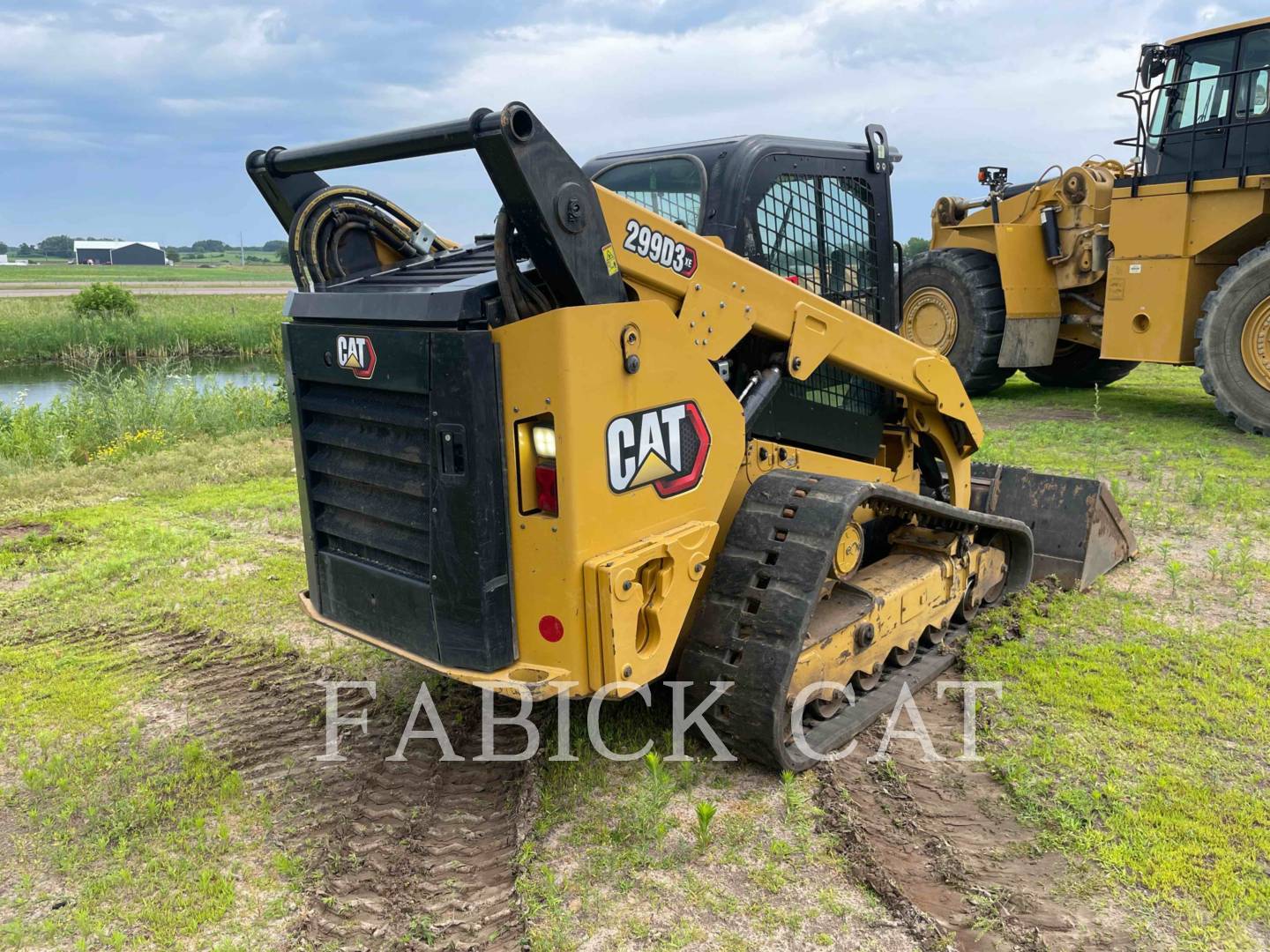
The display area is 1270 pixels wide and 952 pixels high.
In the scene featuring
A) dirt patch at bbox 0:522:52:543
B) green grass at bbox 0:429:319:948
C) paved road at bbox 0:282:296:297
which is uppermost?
paved road at bbox 0:282:296:297

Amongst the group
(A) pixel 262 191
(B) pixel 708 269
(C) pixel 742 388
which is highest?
(A) pixel 262 191

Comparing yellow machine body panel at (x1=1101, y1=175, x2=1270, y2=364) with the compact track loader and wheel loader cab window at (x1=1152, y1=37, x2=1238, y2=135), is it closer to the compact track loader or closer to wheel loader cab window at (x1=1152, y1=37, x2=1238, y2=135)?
wheel loader cab window at (x1=1152, y1=37, x2=1238, y2=135)

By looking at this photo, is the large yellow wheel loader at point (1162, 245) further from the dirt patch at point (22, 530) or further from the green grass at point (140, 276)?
the green grass at point (140, 276)

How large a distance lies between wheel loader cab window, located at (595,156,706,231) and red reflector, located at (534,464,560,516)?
1.35 metres

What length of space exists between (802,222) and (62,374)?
949 inches

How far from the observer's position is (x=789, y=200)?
13.8 feet

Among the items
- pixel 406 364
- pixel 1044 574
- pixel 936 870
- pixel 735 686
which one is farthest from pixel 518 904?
pixel 1044 574

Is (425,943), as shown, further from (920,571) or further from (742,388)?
(920,571)

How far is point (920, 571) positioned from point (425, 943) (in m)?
2.78

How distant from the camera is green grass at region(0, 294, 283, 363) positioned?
82.8ft

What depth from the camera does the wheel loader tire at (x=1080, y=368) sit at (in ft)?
42.7

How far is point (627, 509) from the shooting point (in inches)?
127

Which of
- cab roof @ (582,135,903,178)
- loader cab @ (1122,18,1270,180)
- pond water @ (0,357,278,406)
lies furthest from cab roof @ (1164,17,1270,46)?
pond water @ (0,357,278,406)

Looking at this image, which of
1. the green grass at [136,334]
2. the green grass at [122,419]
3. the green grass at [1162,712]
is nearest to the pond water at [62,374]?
the green grass at [136,334]
